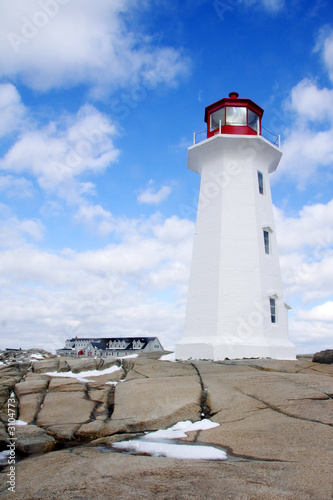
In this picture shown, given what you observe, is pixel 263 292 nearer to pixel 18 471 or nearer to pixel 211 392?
pixel 211 392

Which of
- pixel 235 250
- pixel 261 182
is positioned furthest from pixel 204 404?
pixel 261 182

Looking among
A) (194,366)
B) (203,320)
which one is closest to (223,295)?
(203,320)

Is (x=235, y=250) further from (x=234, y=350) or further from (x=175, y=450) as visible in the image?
(x=175, y=450)

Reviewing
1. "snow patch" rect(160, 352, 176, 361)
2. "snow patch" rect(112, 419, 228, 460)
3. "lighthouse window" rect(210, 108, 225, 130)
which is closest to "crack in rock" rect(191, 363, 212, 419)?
"snow patch" rect(112, 419, 228, 460)

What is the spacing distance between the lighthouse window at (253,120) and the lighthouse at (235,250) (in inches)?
1.8

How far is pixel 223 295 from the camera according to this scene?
17641 millimetres

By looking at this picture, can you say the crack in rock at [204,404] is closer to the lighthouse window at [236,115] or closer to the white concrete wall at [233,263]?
the white concrete wall at [233,263]

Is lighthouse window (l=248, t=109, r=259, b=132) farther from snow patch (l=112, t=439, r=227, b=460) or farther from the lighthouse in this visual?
snow patch (l=112, t=439, r=227, b=460)

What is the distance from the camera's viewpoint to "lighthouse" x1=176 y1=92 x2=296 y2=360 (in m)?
17.2

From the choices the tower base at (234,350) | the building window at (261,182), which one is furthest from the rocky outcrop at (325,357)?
the building window at (261,182)

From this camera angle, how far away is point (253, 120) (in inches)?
829

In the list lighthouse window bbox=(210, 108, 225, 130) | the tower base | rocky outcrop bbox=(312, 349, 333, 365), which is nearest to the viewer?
rocky outcrop bbox=(312, 349, 333, 365)

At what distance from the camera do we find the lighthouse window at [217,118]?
68.2 feet

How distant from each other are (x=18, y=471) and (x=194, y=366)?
28.7 feet
